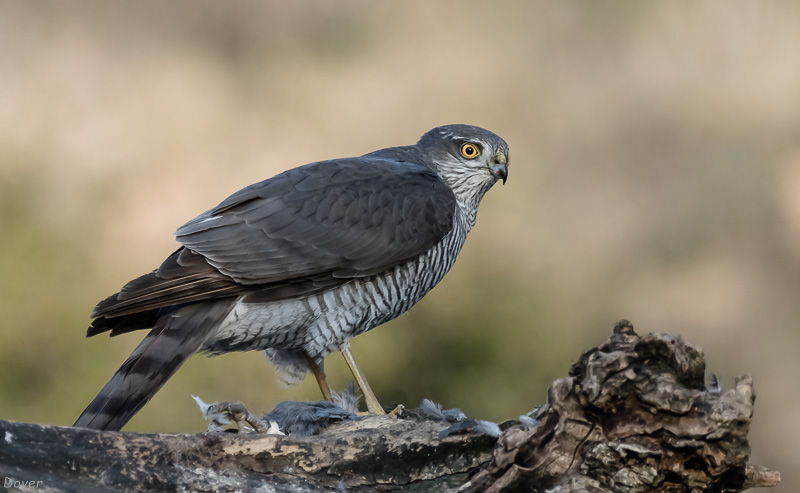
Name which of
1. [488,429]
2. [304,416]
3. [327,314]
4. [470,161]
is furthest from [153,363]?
[470,161]

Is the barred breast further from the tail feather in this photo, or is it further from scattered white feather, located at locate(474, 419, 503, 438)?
→ scattered white feather, located at locate(474, 419, 503, 438)

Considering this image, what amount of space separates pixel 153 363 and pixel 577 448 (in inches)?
46.8

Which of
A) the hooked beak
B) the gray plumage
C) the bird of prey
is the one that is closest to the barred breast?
the bird of prey

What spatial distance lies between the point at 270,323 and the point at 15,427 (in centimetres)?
100

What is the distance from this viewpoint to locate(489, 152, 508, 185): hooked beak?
304cm

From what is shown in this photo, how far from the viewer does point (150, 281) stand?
2250 millimetres

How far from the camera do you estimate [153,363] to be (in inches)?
85.2

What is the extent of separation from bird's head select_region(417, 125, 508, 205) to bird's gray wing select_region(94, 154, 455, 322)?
0.74 ft

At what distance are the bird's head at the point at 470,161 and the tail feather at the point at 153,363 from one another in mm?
1117

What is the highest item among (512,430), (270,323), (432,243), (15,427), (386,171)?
(386,171)

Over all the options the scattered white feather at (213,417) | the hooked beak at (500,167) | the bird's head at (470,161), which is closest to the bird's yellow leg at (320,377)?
the scattered white feather at (213,417)

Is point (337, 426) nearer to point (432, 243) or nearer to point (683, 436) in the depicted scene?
point (432, 243)

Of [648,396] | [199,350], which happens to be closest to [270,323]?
[199,350]

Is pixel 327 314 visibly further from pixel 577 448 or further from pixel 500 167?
pixel 577 448
